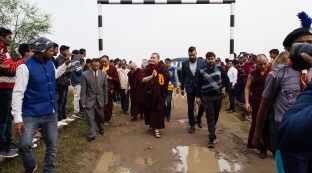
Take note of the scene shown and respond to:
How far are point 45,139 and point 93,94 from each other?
3607mm

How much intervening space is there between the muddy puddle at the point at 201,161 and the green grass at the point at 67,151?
6.11 feet

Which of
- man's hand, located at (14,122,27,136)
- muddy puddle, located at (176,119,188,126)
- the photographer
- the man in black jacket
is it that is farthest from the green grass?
the photographer

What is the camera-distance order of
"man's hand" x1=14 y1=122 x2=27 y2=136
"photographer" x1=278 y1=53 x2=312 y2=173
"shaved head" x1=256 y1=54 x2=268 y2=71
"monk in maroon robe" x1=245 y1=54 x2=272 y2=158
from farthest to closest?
"monk in maroon robe" x1=245 y1=54 x2=272 y2=158 → "shaved head" x1=256 y1=54 x2=268 y2=71 → "man's hand" x1=14 y1=122 x2=27 y2=136 → "photographer" x1=278 y1=53 x2=312 y2=173

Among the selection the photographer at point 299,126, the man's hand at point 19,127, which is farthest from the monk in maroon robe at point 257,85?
the photographer at point 299,126

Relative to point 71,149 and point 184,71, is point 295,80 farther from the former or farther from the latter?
point 184,71

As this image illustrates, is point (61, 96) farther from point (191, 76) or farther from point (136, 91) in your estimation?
point (191, 76)

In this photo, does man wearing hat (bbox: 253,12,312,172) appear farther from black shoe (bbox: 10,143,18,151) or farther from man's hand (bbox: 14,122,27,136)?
black shoe (bbox: 10,143,18,151)

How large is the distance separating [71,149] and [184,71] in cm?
343

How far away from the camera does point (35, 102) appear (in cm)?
442

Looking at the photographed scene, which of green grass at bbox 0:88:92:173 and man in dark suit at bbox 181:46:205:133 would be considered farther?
man in dark suit at bbox 181:46:205:133

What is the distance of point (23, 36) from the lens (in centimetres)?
3266

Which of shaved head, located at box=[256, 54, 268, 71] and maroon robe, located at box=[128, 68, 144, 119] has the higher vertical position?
shaved head, located at box=[256, 54, 268, 71]

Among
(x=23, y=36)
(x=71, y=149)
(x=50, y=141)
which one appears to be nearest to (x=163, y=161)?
(x=71, y=149)

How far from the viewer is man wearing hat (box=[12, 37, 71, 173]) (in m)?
4.24
